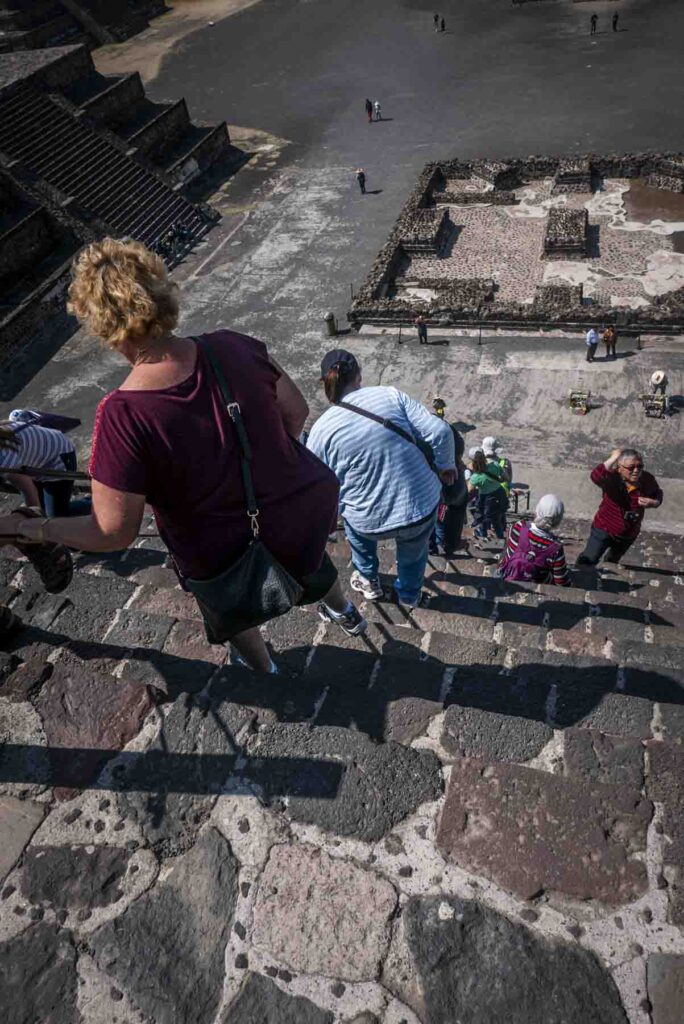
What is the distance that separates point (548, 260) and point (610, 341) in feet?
15.1

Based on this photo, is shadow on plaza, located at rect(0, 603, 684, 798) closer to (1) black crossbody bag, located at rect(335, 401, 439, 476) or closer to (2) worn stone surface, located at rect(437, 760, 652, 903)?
(2) worn stone surface, located at rect(437, 760, 652, 903)

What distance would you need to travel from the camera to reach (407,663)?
11.1 feet

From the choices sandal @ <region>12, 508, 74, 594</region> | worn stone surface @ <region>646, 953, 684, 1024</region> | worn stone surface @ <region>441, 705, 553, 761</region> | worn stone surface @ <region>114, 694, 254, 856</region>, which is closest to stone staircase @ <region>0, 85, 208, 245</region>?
sandal @ <region>12, 508, 74, 594</region>

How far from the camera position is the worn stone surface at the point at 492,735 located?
2.80m

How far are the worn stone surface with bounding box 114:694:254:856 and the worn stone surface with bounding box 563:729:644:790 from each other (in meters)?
1.38

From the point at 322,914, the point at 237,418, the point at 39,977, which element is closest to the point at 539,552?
the point at 322,914

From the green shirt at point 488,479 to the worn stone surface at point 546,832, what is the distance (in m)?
5.08

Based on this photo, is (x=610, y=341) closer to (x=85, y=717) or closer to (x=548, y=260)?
(x=548, y=260)

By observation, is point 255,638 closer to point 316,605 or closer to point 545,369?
point 316,605

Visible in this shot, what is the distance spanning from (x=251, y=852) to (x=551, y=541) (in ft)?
11.3

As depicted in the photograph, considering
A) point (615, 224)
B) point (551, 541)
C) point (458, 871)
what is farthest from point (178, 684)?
point (615, 224)

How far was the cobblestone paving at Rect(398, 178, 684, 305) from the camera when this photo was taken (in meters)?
15.6

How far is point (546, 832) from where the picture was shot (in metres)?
2.49

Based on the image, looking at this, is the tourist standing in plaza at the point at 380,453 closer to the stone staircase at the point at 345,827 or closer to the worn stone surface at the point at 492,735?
the stone staircase at the point at 345,827
